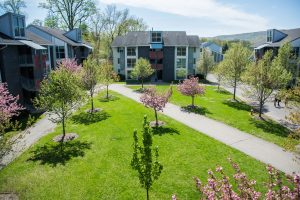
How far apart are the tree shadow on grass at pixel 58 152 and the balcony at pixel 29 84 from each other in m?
12.1

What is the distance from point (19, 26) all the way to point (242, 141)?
89.7ft

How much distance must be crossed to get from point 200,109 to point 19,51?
22237 millimetres

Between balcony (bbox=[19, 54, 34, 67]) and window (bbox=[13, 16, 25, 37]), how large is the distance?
2.69m

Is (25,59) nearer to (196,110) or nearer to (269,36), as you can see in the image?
(196,110)

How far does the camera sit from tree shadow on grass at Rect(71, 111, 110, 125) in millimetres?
26855

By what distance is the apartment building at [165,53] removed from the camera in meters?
53.9

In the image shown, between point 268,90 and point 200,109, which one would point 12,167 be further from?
point 268,90

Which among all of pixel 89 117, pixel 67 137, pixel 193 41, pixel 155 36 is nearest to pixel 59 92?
pixel 67 137

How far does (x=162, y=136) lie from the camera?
2194 centimetres

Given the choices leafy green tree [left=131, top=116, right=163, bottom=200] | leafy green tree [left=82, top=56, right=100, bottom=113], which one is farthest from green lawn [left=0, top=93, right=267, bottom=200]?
leafy green tree [left=82, top=56, right=100, bottom=113]

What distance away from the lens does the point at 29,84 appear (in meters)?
30.6

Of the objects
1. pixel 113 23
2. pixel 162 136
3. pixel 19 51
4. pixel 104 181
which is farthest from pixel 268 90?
pixel 113 23

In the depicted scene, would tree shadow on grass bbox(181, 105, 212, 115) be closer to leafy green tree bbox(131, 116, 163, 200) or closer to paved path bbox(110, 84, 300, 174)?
paved path bbox(110, 84, 300, 174)

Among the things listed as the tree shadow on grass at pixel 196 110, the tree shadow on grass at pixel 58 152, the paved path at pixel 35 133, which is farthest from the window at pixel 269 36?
the tree shadow on grass at pixel 58 152
